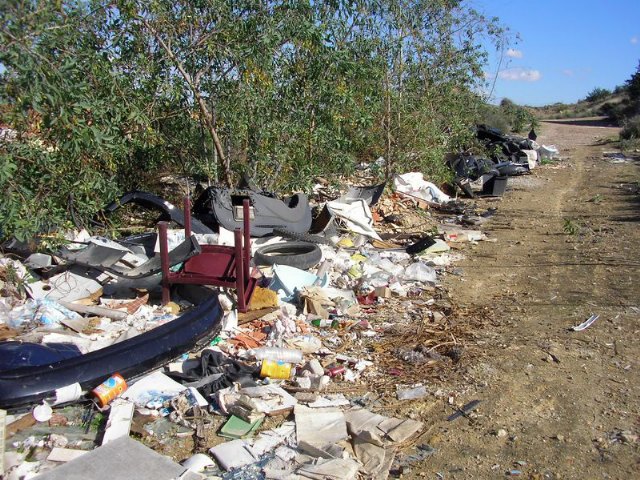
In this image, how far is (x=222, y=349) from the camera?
4.54m

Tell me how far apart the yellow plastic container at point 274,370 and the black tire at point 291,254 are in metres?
2.16

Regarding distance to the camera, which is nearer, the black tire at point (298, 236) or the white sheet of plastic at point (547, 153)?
the black tire at point (298, 236)

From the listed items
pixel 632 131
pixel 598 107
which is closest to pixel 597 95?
pixel 598 107

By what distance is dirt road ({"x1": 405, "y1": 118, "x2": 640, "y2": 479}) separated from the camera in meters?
3.15

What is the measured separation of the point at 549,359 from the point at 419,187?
21.9ft

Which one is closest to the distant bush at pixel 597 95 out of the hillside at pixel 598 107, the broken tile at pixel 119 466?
the hillside at pixel 598 107

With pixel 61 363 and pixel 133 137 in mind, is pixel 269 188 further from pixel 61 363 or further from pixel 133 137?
pixel 61 363

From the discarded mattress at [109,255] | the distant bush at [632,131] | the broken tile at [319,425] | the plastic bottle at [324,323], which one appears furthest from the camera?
the distant bush at [632,131]

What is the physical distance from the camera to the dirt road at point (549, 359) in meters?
3.15

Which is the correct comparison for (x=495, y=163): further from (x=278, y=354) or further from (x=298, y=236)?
(x=278, y=354)

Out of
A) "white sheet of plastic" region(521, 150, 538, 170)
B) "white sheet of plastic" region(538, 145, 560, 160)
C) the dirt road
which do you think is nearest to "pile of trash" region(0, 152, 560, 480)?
the dirt road

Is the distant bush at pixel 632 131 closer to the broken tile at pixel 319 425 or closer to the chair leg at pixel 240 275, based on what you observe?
the chair leg at pixel 240 275

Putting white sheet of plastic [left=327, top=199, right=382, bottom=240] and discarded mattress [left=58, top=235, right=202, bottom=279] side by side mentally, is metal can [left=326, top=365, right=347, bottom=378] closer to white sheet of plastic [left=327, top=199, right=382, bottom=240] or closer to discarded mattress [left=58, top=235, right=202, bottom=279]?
discarded mattress [left=58, top=235, right=202, bottom=279]

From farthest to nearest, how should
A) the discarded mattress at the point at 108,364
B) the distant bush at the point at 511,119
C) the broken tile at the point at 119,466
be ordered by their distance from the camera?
the distant bush at the point at 511,119, the discarded mattress at the point at 108,364, the broken tile at the point at 119,466
